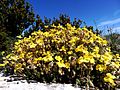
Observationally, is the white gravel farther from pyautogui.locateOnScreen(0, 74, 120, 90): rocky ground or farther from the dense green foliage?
the dense green foliage

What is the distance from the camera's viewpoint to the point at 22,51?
713 centimetres

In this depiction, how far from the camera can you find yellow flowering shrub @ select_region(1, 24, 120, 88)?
6090 millimetres

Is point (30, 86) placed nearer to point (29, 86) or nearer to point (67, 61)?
point (29, 86)

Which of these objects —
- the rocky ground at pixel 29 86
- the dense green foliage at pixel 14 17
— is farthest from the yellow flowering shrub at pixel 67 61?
the dense green foliage at pixel 14 17

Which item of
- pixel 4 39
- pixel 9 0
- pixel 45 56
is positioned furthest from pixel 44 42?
pixel 9 0

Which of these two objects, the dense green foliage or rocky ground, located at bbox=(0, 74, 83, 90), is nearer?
rocky ground, located at bbox=(0, 74, 83, 90)

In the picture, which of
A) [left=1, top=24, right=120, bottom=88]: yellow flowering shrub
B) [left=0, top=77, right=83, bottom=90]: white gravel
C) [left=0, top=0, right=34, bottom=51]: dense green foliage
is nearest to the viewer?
[left=0, top=77, right=83, bottom=90]: white gravel

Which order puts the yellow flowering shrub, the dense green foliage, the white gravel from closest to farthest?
the white gravel, the yellow flowering shrub, the dense green foliage

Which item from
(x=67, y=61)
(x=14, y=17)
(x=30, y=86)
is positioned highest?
(x=14, y=17)

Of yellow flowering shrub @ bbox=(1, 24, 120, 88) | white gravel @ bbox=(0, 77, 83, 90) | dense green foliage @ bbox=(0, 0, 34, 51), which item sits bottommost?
white gravel @ bbox=(0, 77, 83, 90)

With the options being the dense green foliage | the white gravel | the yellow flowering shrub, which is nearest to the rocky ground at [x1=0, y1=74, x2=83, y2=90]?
the white gravel

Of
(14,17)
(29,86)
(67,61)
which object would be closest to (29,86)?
(29,86)

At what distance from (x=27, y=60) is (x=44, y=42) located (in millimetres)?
587

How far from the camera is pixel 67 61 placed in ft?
20.7
